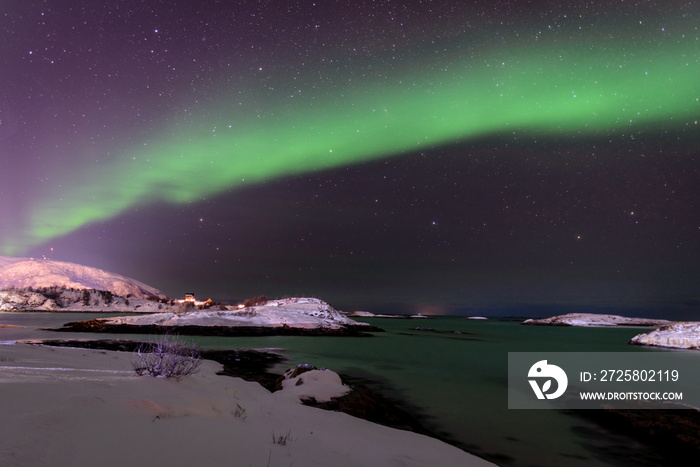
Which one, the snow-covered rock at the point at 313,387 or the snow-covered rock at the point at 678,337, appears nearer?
the snow-covered rock at the point at 313,387

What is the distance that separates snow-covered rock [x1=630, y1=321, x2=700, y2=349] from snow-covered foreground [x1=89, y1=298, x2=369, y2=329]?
4515 cm

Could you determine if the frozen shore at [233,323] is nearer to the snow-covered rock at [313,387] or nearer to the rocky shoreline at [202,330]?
the rocky shoreline at [202,330]

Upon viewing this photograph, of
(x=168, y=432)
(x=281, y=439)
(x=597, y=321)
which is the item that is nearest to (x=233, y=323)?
(x=281, y=439)

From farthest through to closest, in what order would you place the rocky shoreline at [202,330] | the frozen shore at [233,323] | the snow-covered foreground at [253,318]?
the snow-covered foreground at [253,318]
the frozen shore at [233,323]
the rocky shoreline at [202,330]

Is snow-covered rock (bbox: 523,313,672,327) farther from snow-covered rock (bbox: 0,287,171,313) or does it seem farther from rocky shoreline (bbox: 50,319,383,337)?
snow-covered rock (bbox: 0,287,171,313)

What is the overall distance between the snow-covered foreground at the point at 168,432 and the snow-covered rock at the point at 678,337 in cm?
5053

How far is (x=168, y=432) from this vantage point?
188 inches

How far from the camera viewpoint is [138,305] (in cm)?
17900

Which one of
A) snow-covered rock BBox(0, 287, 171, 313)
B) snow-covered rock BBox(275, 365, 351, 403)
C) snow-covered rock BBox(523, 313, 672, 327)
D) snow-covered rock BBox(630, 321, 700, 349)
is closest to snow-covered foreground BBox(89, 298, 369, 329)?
snow-covered rock BBox(630, 321, 700, 349)

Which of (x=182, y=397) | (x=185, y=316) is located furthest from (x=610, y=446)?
(x=185, y=316)

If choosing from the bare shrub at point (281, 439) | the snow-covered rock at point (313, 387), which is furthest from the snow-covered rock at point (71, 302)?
the bare shrub at point (281, 439)

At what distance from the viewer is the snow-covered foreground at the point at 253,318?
56.3m

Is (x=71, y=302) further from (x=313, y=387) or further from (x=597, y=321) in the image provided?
(x=597, y=321)

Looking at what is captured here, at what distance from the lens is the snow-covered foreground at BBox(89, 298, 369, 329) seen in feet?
185
